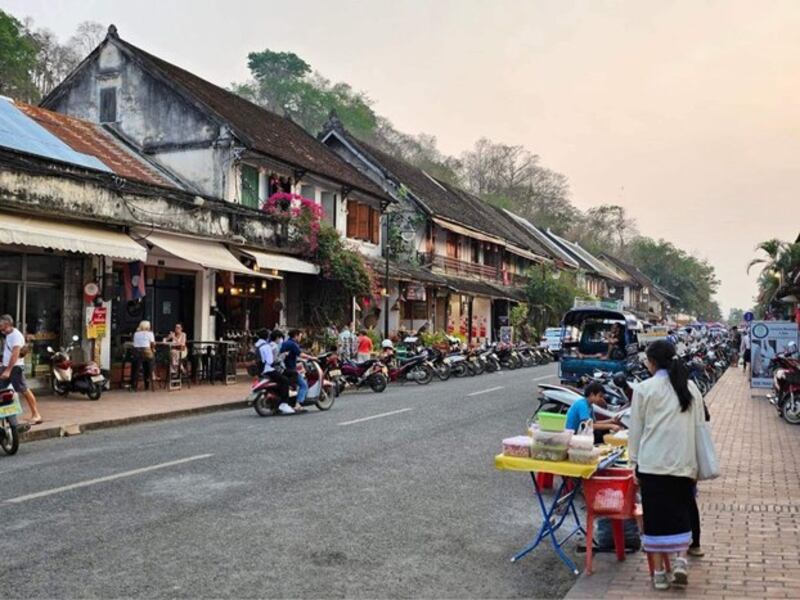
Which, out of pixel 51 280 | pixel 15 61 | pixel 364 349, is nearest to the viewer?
pixel 51 280

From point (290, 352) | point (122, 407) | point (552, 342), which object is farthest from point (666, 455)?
point (552, 342)

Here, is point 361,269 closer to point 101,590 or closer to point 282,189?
point 282,189

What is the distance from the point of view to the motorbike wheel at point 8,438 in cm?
990

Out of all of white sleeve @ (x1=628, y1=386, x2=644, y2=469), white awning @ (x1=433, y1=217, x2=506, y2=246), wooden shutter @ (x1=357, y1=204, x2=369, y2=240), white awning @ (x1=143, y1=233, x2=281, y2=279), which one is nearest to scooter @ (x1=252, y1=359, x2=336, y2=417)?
white awning @ (x1=143, y1=233, x2=281, y2=279)

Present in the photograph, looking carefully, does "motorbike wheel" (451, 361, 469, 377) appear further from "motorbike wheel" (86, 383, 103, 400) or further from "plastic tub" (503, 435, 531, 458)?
"plastic tub" (503, 435, 531, 458)

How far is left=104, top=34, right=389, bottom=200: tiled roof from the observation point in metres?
23.0

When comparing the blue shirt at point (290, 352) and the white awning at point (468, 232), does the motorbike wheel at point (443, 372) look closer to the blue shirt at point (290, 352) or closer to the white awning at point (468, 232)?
the blue shirt at point (290, 352)

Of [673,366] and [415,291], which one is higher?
[415,291]

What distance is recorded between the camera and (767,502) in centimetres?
761

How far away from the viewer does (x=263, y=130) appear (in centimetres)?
2583

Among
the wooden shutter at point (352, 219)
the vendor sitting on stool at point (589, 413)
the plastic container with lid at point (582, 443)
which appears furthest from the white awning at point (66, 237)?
the wooden shutter at point (352, 219)

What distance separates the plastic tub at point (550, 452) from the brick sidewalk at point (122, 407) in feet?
28.1

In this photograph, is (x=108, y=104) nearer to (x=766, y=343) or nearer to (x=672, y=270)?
(x=766, y=343)

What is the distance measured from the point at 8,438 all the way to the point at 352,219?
19778mm
